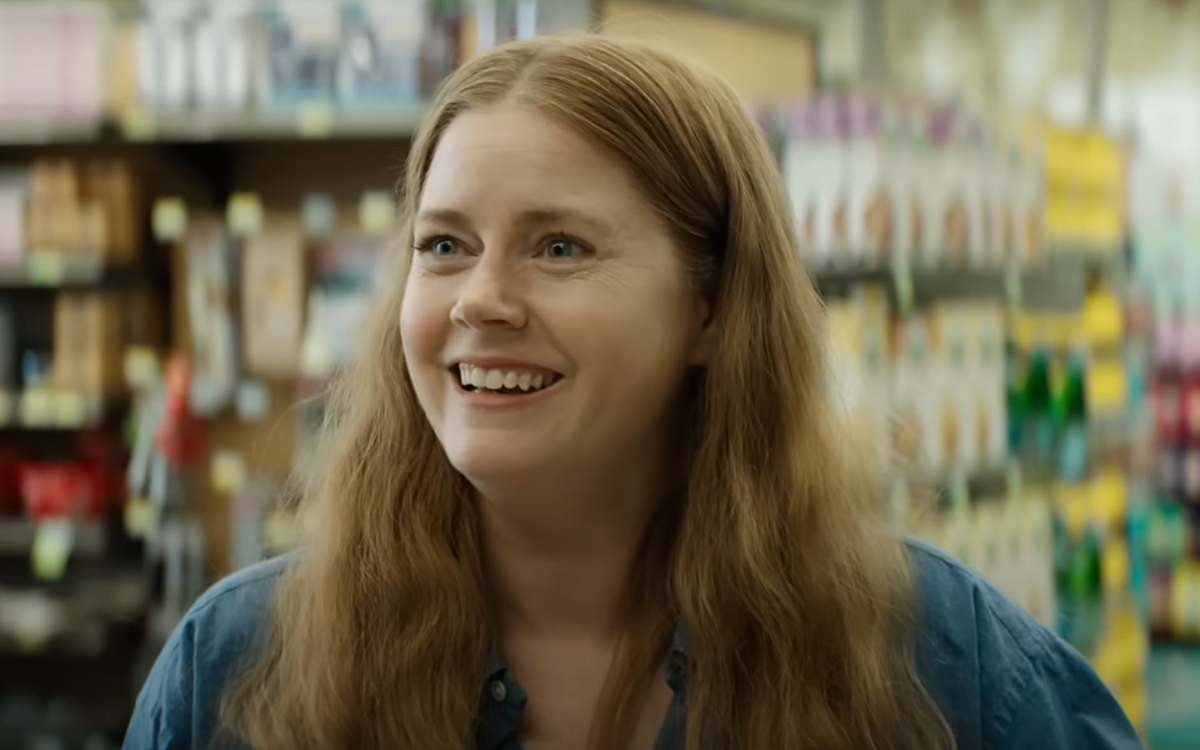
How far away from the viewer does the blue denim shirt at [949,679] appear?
158 cm

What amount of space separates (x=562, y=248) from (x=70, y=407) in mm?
3542

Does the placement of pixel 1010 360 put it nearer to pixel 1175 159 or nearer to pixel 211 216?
pixel 211 216

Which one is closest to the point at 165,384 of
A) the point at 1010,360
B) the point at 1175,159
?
the point at 1010,360

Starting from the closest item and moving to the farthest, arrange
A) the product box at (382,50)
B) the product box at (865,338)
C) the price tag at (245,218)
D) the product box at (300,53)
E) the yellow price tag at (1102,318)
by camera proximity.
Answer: the product box at (865,338)
the product box at (382,50)
the product box at (300,53)
the price tag at (245,218)
the yellow price tag at (1102,318)

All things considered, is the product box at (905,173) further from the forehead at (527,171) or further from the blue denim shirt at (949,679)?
the forehead at (527,171)

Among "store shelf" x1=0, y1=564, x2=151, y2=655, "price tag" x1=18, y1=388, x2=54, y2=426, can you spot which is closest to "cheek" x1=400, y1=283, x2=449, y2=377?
"store shelf" x1=0, y1=564, x2=151, y2=655

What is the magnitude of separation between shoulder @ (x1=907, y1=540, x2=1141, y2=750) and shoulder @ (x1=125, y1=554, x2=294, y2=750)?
793mm

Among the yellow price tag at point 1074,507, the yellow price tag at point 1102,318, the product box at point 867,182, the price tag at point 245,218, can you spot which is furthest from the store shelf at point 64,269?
the yellow price tag at point 1102,318

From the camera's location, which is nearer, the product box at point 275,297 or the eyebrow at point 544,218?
the eyebrow at point 544,218

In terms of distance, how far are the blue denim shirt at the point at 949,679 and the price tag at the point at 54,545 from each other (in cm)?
320

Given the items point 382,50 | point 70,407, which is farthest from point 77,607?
point 382,50

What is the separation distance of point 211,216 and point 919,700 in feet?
11.8

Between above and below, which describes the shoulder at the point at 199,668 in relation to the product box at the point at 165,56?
below

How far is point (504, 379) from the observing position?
1466 mm
